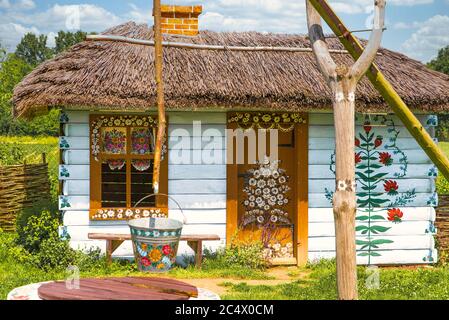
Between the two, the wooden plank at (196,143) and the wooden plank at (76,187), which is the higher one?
the wooden plank at (196,143)

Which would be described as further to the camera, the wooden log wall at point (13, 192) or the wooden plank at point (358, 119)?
the wooden log wall at point (13, 192)

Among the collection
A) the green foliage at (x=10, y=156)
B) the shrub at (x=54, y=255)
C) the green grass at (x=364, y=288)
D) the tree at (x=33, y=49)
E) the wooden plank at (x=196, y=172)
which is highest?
the tree at (x=33, y=49)

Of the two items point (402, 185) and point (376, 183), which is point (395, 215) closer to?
point (402, 185)

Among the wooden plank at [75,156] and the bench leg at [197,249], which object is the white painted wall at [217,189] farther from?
the bench leg at [197,249]

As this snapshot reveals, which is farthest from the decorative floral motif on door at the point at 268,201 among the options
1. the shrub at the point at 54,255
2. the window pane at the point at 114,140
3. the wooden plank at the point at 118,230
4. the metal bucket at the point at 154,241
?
the metal bucket at the point at 154,241

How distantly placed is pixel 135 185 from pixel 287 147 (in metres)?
2.31

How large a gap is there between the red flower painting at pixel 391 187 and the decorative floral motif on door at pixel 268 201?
4.71 ft

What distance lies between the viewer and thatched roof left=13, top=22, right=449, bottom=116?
28.6 ft

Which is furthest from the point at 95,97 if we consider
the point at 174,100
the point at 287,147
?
the point at 287,147

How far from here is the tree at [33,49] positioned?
1270 inches

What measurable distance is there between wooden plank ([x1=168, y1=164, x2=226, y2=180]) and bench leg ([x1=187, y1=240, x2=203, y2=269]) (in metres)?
0.96

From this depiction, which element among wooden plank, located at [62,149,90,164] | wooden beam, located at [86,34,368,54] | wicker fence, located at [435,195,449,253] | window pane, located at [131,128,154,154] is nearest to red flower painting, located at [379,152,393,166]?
wicker fence, located at [435,195,449,253]

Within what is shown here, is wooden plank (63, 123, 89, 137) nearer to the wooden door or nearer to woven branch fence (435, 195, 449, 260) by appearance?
the wooden door

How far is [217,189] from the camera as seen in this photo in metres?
9.48
